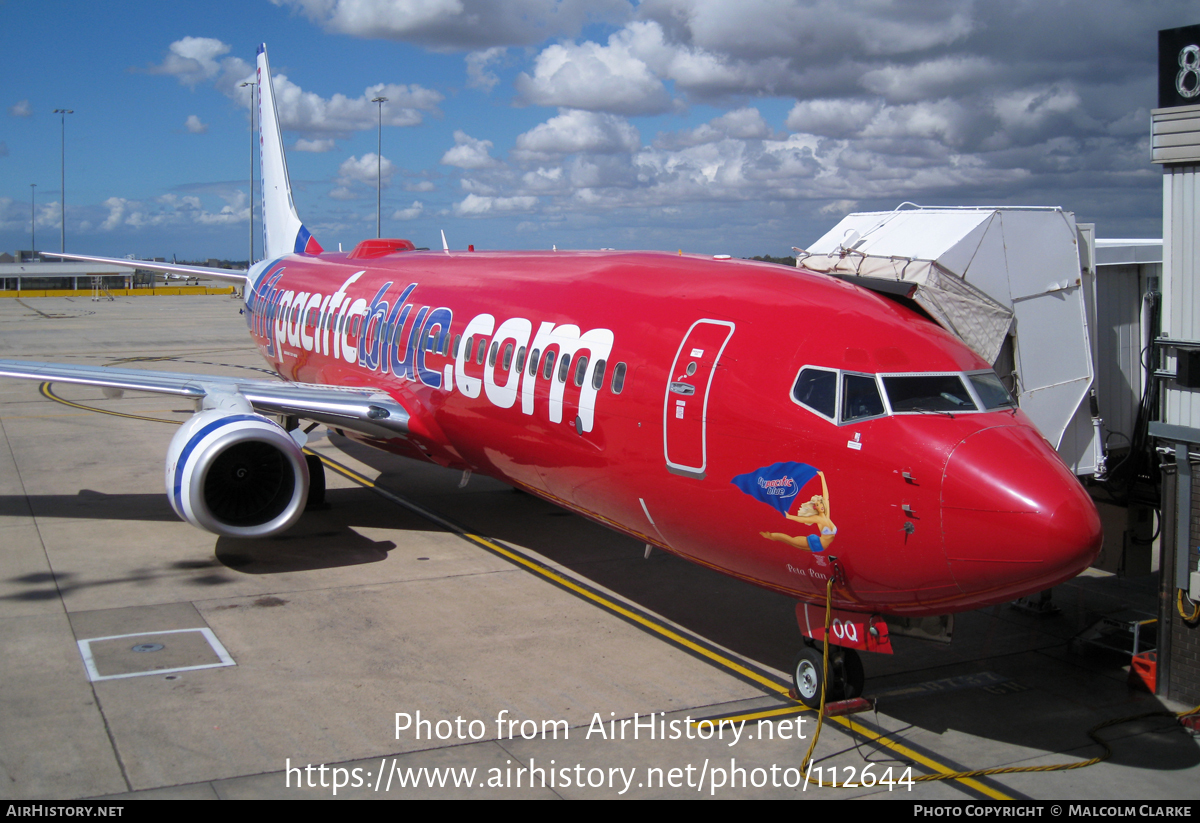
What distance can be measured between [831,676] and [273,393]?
34.1 feet

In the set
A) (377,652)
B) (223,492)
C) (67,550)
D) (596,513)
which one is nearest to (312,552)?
(223,492)

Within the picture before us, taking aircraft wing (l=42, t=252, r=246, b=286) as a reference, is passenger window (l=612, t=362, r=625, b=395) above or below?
below

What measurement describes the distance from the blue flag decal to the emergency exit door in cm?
62

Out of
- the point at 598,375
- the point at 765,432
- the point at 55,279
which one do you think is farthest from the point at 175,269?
the point at 55,279

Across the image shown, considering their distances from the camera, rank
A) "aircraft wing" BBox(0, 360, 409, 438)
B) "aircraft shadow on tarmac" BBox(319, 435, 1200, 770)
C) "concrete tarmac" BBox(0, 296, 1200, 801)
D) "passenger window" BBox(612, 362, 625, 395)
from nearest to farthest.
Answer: "concrete tarmac" BBox(0, 296, 1200, 801), "aircraft shadow on tarmac" BBox(319, 435, 1200, 770), "passenger window" BBox(612, 362, 625, 395), "aircraft wing" BBox(0, 360, 409, 438)

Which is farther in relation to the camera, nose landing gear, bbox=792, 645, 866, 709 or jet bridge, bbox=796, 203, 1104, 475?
jet bridge, bbox=796, 203, 1104, 475

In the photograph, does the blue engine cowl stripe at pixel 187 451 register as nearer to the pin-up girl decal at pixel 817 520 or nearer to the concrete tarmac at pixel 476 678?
the concrete tarmac at pixel 476 678

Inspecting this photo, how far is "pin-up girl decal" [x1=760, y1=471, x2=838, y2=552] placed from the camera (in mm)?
8172

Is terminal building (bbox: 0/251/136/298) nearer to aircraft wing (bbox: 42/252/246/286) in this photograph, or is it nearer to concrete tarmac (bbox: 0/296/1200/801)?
aircraft wing (bbox: 42/252/246/286)

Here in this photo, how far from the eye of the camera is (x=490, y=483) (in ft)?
65.1

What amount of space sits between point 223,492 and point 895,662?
30.9 ft

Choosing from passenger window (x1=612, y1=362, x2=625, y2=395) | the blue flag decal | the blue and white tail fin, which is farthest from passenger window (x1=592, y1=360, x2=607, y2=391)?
the blue and white tail fin

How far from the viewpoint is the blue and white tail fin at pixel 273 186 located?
27.0 m

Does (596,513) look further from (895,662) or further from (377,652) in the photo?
(895,662)
